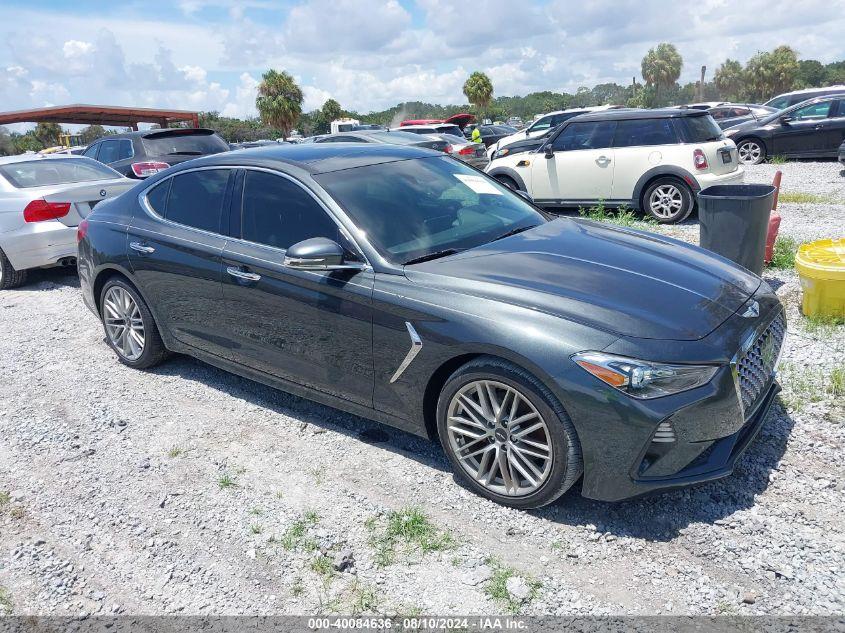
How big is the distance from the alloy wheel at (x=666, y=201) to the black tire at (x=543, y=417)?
294 inches

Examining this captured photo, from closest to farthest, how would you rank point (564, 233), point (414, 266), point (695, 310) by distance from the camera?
point (695, 310) < point (414, 266) < point (564, 233)

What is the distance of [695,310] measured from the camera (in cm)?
334

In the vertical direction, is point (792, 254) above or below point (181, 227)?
below

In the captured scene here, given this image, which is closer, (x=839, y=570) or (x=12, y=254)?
(x=839, y=570)

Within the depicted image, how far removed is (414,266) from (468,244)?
1.49 feet

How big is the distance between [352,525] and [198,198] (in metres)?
2.60

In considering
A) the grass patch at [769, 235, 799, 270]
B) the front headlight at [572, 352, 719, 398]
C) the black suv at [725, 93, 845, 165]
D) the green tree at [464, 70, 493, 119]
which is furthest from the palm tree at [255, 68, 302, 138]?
the front headlight at [572, 352, 719, 398]

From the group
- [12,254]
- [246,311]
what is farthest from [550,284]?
[12,254]

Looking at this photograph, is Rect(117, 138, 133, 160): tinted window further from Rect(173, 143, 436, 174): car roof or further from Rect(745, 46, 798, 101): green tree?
Rect(745, 46, 798, 101): green tree

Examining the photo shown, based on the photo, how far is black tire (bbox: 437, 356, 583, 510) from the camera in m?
3.11

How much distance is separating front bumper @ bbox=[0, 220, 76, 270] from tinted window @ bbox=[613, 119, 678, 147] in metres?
7.50

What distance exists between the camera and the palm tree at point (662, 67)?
88.1 m

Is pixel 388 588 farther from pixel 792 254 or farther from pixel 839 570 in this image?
pixel 792 254

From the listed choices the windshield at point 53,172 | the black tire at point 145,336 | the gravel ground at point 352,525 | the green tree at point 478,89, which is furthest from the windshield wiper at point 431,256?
the green tree at point 478,89
